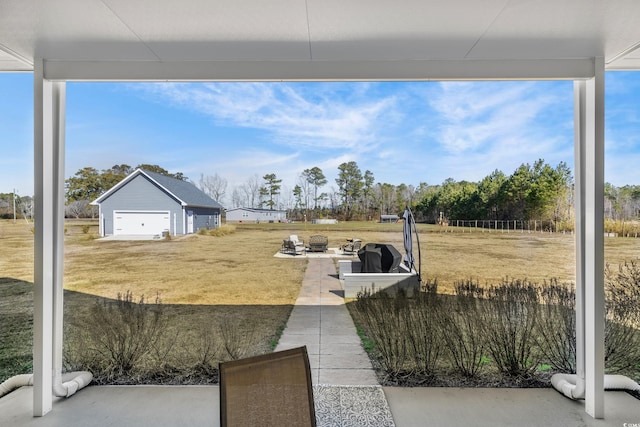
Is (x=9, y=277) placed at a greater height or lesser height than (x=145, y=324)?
greater

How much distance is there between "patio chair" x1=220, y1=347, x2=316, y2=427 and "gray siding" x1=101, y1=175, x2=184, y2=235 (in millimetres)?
1858

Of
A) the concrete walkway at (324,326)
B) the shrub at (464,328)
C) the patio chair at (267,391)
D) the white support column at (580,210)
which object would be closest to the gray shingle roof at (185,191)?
the concrete walkway at (324,326)

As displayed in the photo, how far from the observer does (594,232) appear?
2.23 m

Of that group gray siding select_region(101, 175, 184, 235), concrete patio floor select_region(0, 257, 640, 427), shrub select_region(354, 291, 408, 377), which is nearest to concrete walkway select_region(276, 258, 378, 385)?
concrete patio floor select_region(0, 257, 640, 427)

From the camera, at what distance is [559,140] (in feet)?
9.14

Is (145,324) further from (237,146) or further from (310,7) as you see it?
(310,7)

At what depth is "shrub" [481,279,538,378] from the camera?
2.80 metres

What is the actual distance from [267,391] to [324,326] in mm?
1540

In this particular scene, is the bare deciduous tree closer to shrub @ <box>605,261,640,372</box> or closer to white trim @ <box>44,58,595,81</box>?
white trim @ <box>44,58,595,81</box>

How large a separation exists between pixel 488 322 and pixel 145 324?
297 cm

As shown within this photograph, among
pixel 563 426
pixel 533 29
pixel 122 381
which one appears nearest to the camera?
pixel 533 29

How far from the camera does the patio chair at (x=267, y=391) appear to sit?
1359 mm

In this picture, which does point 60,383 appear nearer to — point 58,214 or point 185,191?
point 58,214

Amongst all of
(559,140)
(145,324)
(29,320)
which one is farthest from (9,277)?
(559,140)
